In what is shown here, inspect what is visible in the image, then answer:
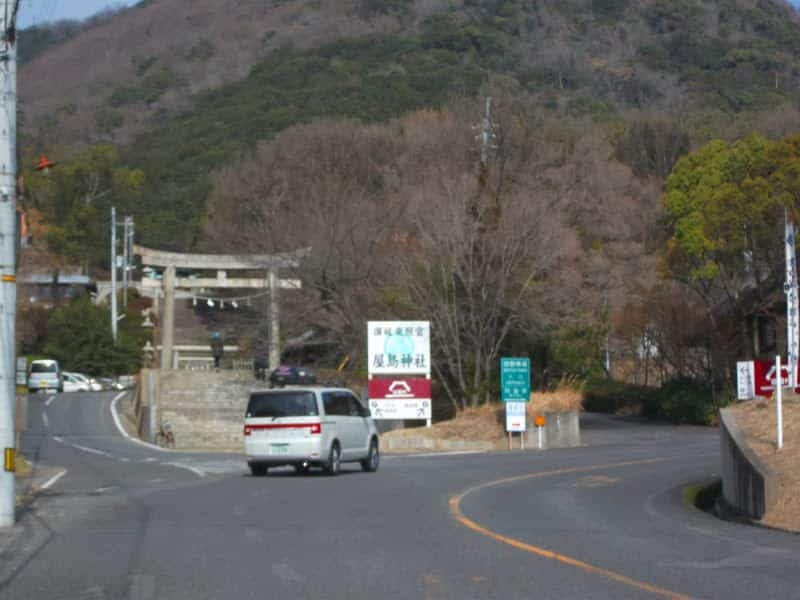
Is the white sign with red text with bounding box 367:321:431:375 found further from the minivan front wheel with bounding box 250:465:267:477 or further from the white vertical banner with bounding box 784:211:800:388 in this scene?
the white vertical banner with bounding box 784:211:800:388

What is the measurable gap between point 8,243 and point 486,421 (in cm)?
2530

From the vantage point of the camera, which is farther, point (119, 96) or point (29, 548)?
point (119, 96)

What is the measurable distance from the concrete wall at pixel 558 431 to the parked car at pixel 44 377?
31.0 meters

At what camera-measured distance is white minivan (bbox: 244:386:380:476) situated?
23.3 meters

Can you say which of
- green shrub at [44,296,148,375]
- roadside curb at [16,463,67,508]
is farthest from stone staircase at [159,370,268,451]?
green shrub at [44,296,148,375]

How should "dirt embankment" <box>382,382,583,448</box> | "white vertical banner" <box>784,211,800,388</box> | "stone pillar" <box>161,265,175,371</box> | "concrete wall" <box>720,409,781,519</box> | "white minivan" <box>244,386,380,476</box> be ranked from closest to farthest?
"concrete wall" <box>720,409,781,519</box> → "white vertical banner" <box>784,211,800,388</box> → "white minivan" <box>244,386,380,476</box> → "dirt embankment" <box>382,382,583,448</box> → "stone pillar" <box>161,265,175,371</box>

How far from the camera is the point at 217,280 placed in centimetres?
5697

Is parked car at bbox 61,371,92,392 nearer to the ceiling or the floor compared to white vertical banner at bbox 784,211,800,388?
nearer to the floor

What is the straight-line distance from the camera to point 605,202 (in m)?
56.8

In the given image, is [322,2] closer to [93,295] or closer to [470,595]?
[93,295]

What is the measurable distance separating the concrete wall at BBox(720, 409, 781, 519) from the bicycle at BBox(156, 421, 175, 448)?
80.8 ft

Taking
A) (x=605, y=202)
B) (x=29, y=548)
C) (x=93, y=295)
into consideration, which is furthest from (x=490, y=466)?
(x=93, y=295)

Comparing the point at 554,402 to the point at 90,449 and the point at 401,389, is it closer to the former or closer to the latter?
the point at 401,389

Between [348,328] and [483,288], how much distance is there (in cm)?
1002
